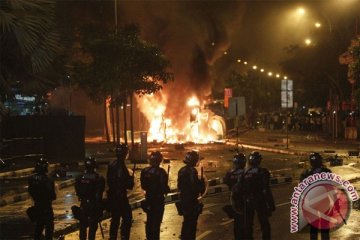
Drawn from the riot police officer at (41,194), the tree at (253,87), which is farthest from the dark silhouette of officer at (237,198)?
the tree at (253,87)

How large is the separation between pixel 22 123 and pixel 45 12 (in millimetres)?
14687

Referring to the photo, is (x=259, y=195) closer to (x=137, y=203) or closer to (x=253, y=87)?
(x=137, y=203)

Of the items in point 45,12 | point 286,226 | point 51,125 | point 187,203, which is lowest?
point 286,226

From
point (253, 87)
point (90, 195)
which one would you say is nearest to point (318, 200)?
point (90, 195)

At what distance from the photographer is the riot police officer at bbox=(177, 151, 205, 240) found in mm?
A: 8188

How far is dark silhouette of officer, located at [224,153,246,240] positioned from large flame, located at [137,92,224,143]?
29214 mm

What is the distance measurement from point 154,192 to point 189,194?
1.65ft

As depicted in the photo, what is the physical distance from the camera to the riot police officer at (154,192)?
8242mm

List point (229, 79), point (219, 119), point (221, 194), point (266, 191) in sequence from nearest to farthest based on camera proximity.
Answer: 1. point (266, 191)
2. point (221, 194)
3. point (219, 119)
4. point (229, 79)

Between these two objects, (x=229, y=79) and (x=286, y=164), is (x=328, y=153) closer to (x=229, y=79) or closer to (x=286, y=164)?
(x=286, y=164)

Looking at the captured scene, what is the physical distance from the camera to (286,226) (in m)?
10.0

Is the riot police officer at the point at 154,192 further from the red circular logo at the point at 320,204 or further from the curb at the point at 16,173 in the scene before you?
the curb at the point at 16,173

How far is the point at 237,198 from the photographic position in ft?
26.1

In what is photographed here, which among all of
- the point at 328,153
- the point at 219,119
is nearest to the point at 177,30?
the point at 219,119
